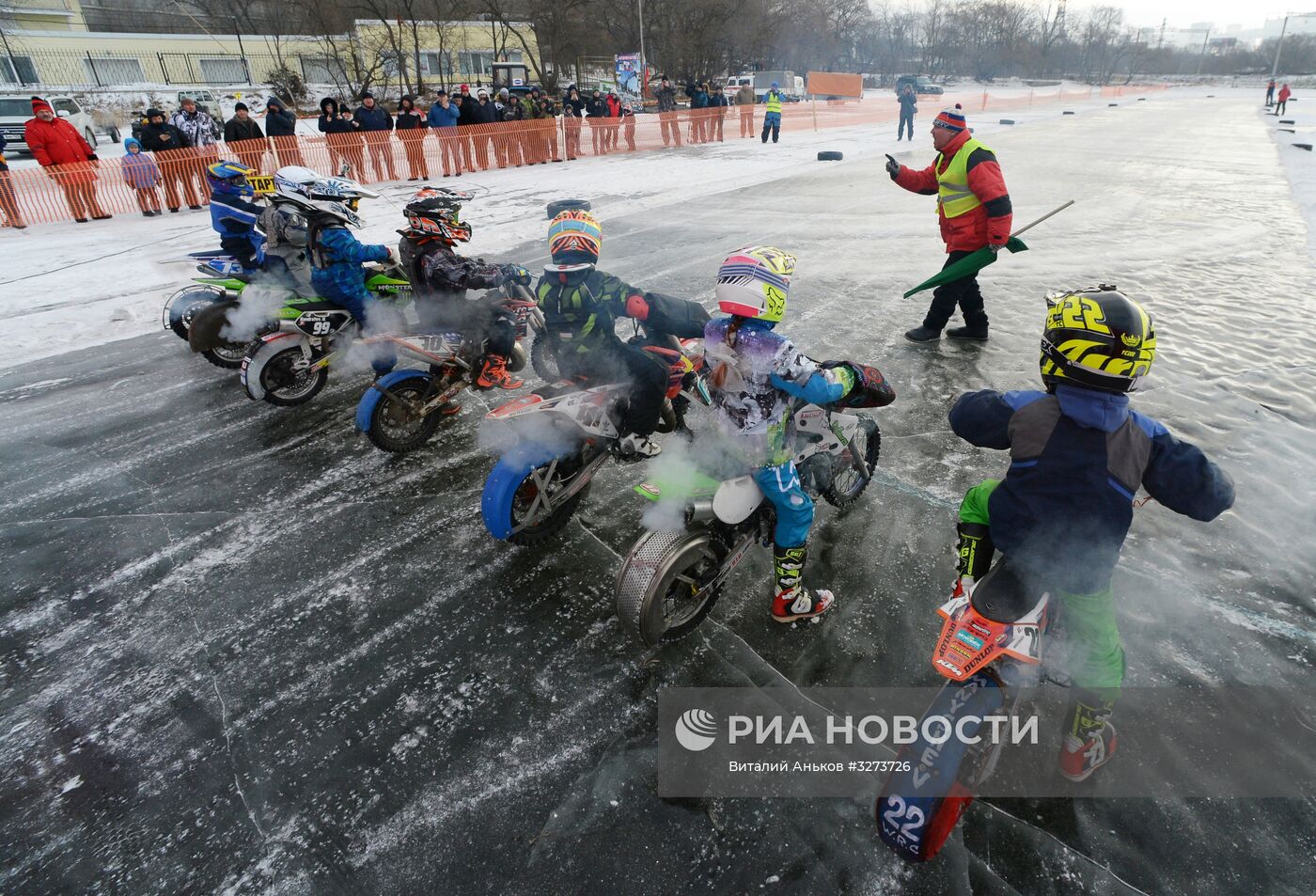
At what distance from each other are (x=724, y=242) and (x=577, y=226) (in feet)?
23.1

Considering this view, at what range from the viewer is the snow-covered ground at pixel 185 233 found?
26.0ft

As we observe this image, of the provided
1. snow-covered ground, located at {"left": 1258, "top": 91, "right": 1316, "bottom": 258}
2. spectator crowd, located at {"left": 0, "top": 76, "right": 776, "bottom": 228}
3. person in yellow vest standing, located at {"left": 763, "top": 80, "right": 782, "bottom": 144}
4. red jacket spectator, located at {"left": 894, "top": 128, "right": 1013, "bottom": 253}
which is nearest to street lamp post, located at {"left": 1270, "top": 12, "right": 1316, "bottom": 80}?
snow-covered ground, located at {"left": 1258, "top": 91, "right": 1316, "bottom": 258}

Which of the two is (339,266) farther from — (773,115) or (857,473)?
(773,115)

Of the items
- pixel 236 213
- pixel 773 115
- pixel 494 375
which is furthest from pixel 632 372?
pixel 773 115

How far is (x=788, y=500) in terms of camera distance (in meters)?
3.10

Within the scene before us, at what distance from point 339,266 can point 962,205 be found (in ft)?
17.9

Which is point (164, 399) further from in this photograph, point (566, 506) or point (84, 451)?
point (566, 506)

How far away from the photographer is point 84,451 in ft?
17.0

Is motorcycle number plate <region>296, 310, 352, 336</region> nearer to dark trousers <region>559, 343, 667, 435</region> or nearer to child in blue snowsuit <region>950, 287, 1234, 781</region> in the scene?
dark trousers <region>559, 343, 667, 435</region>

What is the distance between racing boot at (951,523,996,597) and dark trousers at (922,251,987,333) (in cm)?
449

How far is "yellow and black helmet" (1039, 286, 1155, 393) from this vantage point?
6.61 ft

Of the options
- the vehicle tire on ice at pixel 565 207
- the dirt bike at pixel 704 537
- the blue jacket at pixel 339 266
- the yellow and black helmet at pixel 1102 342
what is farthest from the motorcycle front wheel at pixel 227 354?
the yellow and black helmet at pixel 1102 342

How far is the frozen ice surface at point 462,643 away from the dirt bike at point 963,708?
1.00 feet

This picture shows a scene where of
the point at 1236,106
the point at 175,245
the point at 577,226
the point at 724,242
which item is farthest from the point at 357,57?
the point at 1236,106
